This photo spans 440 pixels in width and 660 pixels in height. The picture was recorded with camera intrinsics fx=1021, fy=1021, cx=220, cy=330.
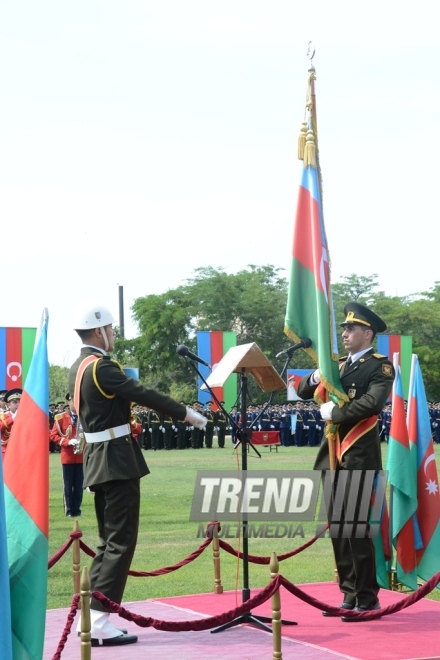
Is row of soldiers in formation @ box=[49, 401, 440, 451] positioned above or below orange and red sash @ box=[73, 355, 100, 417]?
below

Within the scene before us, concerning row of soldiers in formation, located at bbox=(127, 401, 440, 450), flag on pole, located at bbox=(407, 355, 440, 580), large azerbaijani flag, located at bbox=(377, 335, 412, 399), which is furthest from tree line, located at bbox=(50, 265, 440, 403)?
flag on pole, located at bbox=(407, 355, 440, 580)

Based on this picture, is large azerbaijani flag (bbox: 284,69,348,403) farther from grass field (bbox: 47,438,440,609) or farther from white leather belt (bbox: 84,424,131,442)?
grass field (bbox: 47,438,440,609)

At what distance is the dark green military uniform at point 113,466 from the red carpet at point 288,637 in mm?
Result: 484

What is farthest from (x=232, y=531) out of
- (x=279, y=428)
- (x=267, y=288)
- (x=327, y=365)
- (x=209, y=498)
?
(x=267, y=288)

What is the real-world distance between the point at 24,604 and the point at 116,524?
6.61ft

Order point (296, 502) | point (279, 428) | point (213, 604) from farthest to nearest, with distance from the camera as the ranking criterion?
point (279, 428), point (296, 502), point (213, 604)

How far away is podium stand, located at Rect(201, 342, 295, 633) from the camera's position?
7246 millimetres

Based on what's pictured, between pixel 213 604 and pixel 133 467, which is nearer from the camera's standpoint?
pixel 133 467

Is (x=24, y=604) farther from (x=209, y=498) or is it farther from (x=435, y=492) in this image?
(x=209, y=498)

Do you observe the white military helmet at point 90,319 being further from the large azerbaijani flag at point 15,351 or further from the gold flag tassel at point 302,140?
the large azerbaijani flag at point 15,351

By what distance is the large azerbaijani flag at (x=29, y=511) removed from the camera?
5020 millimetres

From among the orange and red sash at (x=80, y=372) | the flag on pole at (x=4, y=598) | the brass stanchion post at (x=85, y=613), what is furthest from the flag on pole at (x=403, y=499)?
the flag on pole at (x=4, y=598)

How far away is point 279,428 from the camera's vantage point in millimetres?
39281

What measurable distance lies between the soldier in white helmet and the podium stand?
45cm
